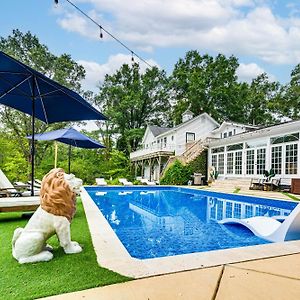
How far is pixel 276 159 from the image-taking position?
14.5m

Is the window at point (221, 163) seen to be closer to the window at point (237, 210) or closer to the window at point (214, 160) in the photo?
the window at point (214, 160)

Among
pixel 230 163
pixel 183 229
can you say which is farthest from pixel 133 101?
pixel 183 229

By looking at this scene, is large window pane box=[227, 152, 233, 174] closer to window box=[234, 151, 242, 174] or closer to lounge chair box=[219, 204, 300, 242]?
window box=[234, 151, 242, 174]

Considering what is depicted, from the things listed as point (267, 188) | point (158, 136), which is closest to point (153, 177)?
point (158, 136)

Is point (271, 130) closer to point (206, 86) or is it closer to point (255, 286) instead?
point (255, 286)

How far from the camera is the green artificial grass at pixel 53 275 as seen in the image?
90.3 inches

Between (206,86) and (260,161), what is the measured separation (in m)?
19.3

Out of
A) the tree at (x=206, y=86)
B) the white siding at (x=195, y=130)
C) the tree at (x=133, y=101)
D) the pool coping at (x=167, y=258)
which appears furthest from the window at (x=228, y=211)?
the tree at (x=206, y=86)

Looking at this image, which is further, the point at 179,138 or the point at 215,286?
the point at 179,138

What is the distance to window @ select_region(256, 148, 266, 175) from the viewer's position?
15324 mm

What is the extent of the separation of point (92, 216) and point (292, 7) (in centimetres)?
562

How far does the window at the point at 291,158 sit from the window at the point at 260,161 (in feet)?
5.05

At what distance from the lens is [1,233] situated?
14.4 feet

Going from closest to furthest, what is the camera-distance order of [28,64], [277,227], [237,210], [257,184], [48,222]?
[48,222] < [277,227] < [237,210] < [257,184] < [28,64]
